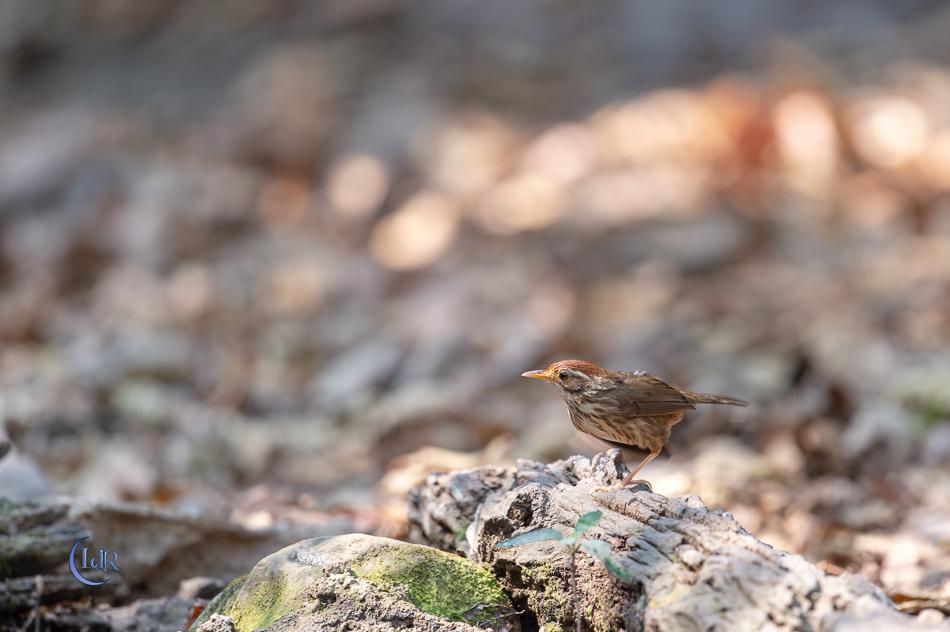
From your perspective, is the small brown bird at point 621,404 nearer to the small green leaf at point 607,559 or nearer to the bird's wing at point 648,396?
the bird's wing at point 648,396

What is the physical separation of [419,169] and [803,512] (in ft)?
17.3

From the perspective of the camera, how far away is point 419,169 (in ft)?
30.2

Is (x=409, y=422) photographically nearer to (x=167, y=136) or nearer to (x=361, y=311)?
(x=361, y=311)

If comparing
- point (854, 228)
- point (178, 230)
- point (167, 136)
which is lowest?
point (854, 228)

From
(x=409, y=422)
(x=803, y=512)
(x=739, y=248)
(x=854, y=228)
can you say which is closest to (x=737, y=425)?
(x=803, y=512)

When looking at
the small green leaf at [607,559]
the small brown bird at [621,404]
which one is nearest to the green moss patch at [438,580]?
the small green leaf at [607,559]

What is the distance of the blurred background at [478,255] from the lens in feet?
18.1

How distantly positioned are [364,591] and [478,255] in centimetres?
550

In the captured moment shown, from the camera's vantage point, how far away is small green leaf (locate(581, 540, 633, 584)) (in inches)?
97.5
